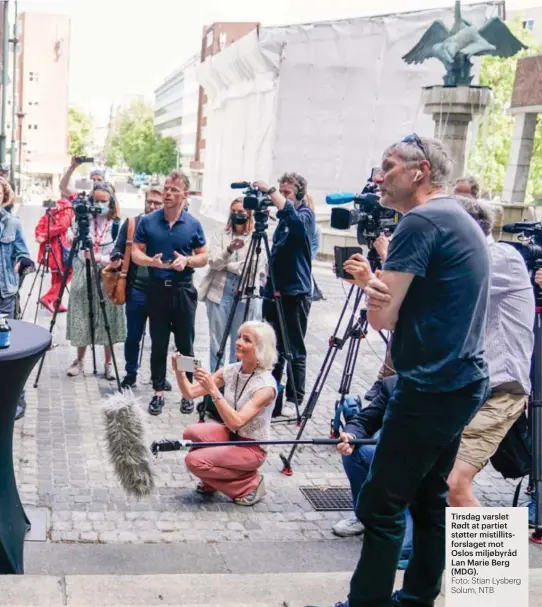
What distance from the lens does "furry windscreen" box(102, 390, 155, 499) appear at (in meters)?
4.13

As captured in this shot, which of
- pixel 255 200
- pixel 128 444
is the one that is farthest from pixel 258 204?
pixel 128 444

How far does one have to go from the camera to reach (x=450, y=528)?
104 inches

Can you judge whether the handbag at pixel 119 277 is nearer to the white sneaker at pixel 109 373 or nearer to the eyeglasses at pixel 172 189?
the eyeglasses at pixel 172 189

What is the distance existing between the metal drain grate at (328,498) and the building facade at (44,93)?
86.1 metres

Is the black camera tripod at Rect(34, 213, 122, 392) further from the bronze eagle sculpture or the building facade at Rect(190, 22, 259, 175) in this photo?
the building facade at Rect(190, 22, 259, 175)

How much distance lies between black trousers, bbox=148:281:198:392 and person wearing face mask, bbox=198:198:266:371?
256 millimetres

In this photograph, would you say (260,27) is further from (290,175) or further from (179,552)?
(179,552)

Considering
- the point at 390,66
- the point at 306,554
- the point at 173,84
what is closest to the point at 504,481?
the point at 306,554

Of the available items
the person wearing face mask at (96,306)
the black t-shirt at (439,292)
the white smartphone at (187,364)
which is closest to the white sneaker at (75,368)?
the person wearing face mask at (96,306)

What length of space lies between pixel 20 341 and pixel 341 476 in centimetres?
258

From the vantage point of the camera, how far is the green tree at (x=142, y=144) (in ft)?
355

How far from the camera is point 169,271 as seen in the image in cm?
672

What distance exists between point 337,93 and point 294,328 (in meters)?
19.0

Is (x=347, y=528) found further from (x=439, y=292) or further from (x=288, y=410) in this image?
(x=288, y=410)
